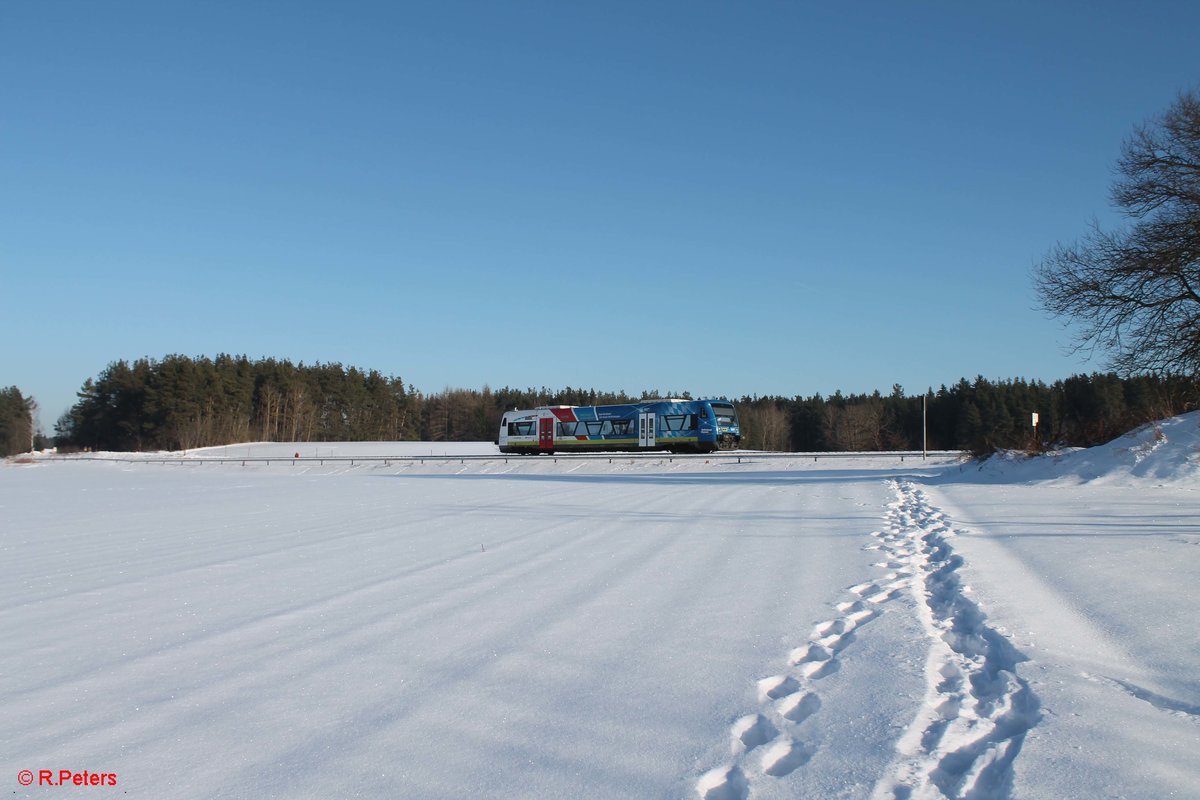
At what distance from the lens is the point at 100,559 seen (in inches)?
377

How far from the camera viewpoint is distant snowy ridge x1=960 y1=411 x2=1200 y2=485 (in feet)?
52.7

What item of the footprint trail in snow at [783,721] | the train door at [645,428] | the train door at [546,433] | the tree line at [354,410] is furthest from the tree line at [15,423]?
the footprint trail in snow at [783,721]

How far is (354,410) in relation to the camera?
89625mm

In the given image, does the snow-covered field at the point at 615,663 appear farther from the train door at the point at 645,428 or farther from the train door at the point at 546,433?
the train door at the point at 546,433

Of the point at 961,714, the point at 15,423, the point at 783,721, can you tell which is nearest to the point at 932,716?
the point at 961,714

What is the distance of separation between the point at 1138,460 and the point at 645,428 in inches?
983

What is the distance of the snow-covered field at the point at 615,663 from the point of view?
132 inches

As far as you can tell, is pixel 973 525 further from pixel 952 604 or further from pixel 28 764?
pixel 28 764

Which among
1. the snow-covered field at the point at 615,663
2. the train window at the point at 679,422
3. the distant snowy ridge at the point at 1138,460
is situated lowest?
the snow-covered field at the point at 615,663

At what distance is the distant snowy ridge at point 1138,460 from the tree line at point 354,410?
42484mm

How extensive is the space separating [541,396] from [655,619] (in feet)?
335

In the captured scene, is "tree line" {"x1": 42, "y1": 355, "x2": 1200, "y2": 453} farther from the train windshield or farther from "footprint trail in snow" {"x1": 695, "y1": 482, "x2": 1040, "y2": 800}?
"footprint trail in snow" {"x1": 695, "y1": 482, "x2": 1040, "y2": 800}

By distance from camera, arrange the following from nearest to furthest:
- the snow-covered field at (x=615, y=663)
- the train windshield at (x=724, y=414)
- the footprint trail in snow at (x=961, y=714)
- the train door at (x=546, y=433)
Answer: the footprint trail in snow at (x=961, y=714) → the snow-covered field at (x=615, y=663) → the train windshield at (x=724, y=414) → the train door at (x=546, y=433)

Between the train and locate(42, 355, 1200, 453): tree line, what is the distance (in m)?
29.5
